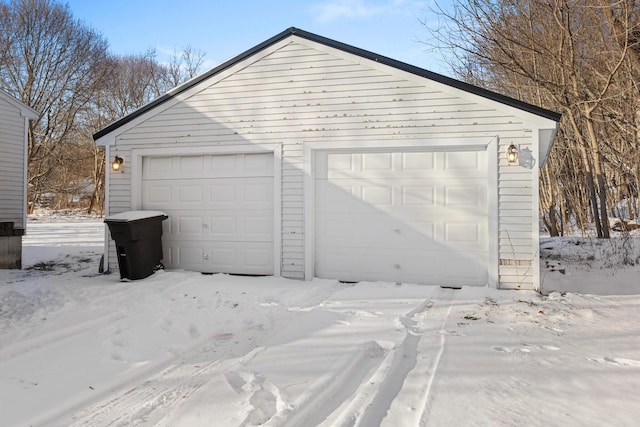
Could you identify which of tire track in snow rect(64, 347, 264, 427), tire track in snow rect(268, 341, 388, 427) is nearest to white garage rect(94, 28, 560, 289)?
tire track in snow rect(268, 341, 388, 427)

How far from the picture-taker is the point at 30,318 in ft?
12.4

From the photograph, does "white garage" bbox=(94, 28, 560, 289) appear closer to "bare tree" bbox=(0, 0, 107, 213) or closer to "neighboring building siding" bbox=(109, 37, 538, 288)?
"neighboring building siding" bbox=(109, 37, 538, 288)

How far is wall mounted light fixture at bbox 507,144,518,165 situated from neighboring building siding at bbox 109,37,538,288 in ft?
0.36

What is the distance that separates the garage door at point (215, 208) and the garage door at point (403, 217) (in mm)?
923

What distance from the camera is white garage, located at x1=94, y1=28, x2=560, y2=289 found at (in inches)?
206

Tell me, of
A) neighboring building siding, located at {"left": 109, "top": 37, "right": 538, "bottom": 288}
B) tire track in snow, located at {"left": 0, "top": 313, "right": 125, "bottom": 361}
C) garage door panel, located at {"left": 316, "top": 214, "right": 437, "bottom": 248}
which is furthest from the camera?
garage door panel, located at {"left": 316, "top": 214, "right": 437, "bottom": 248}

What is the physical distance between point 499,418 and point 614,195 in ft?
53.0

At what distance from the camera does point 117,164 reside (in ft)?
21.2

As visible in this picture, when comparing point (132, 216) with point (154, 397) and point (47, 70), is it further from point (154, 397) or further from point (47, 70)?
point (47, 70)

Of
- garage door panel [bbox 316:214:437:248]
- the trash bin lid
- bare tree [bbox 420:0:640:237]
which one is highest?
bare tree [bbox 420:0:640:237]

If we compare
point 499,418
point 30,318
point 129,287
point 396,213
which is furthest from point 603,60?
point 30,318

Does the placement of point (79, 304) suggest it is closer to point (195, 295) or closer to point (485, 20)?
point (195, 295)

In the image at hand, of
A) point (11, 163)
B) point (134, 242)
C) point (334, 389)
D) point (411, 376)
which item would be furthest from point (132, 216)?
point (11, 163)

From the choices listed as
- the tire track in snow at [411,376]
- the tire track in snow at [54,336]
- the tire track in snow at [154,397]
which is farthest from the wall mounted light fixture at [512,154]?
the tire track in snow at [54,336]
